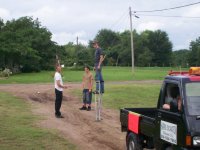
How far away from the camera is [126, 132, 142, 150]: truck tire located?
10.2 m

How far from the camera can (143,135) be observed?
10188 mm

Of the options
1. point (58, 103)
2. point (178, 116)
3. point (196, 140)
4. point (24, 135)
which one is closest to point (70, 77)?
point (58, 103)

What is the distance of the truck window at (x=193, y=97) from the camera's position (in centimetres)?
797

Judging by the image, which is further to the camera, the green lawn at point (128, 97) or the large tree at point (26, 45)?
the large tree at point (26, 45)

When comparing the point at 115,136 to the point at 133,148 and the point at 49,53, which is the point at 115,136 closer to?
the point at 133,148

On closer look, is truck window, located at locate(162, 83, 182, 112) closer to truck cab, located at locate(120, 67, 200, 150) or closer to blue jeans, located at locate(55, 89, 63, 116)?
truck cab, located at locate(120, 67, 200, 150)

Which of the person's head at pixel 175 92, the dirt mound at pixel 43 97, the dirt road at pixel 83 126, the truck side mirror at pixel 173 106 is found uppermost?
the person's head at pixel 175 92

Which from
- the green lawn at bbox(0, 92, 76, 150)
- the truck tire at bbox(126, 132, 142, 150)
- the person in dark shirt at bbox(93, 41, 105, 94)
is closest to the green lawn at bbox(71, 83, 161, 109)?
the person in dark shirt at bbox(93, 41, 105, 94)

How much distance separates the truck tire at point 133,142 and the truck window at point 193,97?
7.64 feet

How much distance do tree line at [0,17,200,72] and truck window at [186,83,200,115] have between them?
168ft

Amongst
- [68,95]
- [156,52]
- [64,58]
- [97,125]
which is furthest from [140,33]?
[97,125]

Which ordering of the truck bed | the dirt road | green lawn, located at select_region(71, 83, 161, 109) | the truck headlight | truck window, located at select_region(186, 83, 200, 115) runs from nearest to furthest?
1. the truck headlight
2. truck window, located at select_region(186, 83, 200, 115)
3. the truck bed
4. the dirt road
5. green lawn, located at select_region(71, 83, 161, 109)

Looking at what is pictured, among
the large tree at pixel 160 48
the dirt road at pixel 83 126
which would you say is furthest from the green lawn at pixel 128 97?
the large tree at pixel 160 48

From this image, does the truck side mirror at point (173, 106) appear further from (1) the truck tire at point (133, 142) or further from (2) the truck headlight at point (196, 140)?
(1) the truck tire at point (133, 142)
